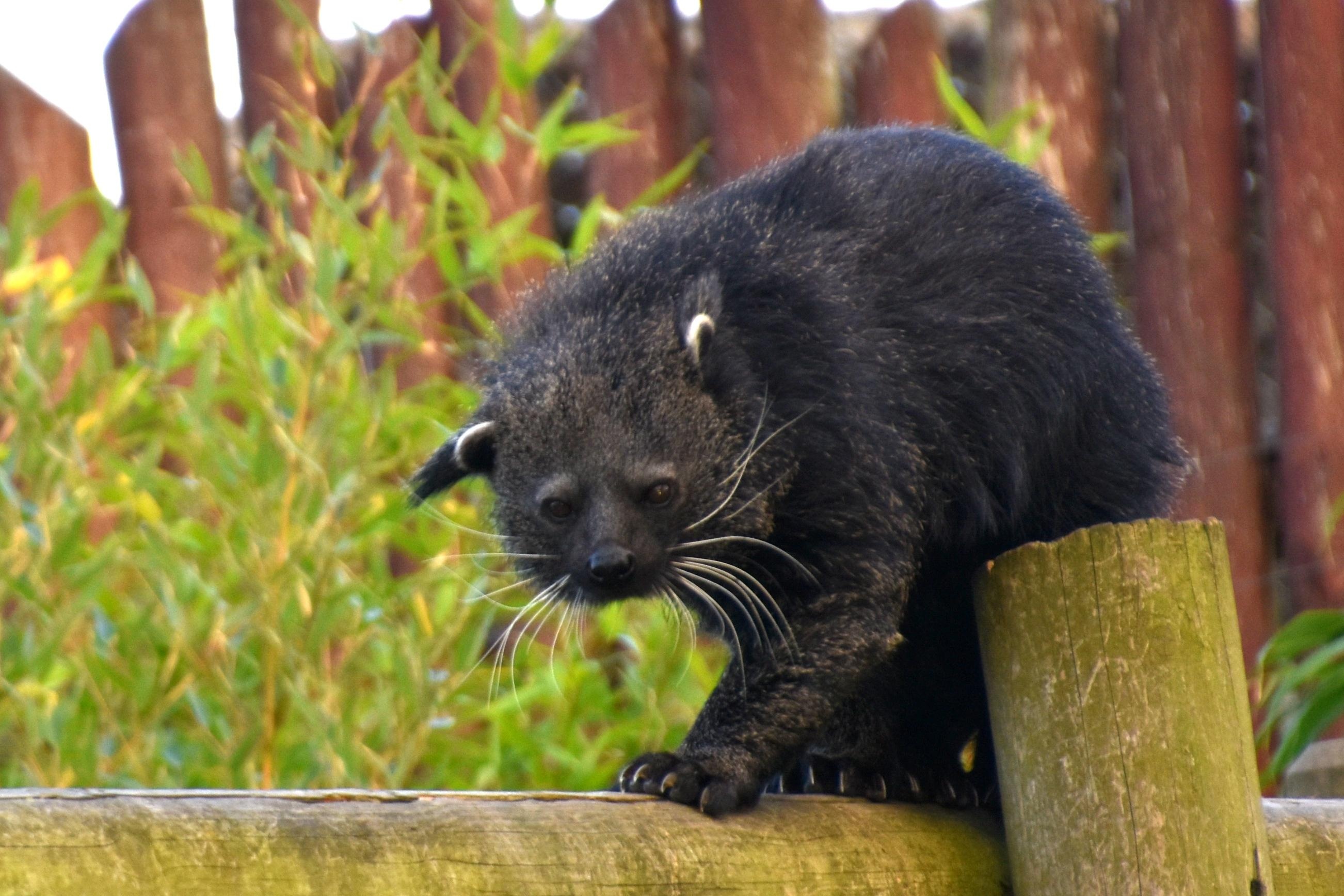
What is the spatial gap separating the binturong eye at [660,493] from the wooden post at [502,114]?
1188 millimetres

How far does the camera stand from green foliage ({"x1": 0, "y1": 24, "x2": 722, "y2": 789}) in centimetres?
303

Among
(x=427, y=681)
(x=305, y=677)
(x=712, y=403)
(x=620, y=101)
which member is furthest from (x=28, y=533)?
(x=620, y=101)

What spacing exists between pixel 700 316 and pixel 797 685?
565mm

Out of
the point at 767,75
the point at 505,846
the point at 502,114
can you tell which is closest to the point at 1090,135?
the point at 767,75

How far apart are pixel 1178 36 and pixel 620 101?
4.35ft

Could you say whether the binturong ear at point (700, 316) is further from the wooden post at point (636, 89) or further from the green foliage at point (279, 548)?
the wooden post at point (636, 89)

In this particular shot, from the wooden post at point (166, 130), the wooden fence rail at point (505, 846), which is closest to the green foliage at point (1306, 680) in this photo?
the wooden fence rail at point (505, 846)

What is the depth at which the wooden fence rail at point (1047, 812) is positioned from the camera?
64.1 inches

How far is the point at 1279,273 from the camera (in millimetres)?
3818

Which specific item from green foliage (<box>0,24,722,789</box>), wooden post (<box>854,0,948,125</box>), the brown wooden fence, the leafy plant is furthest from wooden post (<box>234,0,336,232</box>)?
the leafy plant

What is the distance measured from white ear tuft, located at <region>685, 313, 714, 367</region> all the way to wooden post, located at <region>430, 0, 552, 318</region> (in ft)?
3.88

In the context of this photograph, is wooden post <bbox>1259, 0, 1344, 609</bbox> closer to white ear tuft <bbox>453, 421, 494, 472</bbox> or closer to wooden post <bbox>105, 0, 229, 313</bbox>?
white ear tuft <bbox>453, 421, 494, 472</bbox>

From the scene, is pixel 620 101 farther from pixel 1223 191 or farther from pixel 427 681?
pixel 427 681

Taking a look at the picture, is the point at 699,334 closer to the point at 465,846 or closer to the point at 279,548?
the point at 279,548
